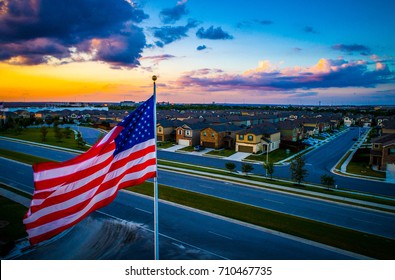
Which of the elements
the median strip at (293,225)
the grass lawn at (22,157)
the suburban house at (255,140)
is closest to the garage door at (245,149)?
the suburban house at (255,140)

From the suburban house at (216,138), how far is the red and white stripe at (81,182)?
5272cm

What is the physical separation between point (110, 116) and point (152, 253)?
119 m

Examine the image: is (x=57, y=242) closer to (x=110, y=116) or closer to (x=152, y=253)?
(x=152, y=253)

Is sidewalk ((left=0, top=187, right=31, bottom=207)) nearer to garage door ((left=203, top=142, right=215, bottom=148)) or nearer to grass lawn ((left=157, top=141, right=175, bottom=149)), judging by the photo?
grass lawn ((left=157, top=141, right=175, bottom=149))

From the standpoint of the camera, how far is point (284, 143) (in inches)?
2537

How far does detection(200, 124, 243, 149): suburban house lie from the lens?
62094 millimetres

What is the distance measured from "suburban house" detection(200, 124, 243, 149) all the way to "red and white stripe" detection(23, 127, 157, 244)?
173 ft

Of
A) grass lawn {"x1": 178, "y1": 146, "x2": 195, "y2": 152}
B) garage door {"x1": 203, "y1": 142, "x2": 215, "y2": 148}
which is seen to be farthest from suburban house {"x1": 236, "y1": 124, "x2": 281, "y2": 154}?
grass lawn {"x1": 178, "y1": 146, "x2": 195, "y2": 152}

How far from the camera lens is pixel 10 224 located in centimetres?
2019

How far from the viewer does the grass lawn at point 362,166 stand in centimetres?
4222

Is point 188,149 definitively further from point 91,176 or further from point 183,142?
point 91,176

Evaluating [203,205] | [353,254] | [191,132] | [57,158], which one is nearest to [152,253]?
[203,205]

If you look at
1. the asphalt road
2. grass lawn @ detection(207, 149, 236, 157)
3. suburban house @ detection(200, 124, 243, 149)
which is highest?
suburban house @ detection(200, 124, 243, 149)

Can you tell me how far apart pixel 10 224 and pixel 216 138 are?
45603 mm
